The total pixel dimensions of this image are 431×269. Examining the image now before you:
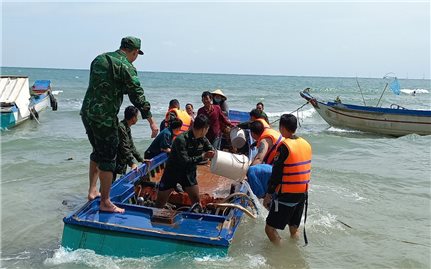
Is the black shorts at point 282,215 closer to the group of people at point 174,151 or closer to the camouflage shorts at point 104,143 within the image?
the group of people at point 174,151

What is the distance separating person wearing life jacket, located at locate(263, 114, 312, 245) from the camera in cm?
462

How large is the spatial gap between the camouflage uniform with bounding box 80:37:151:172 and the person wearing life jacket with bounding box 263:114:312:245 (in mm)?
1392

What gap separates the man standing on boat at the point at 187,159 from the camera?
16.3 feet

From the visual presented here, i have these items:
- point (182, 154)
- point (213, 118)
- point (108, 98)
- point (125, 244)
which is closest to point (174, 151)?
point (182, 154)

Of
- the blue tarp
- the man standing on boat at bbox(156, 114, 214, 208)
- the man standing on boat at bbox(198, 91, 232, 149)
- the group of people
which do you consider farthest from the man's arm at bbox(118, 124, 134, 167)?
the man standing on boat at bbox(198, 91, 232, 149)

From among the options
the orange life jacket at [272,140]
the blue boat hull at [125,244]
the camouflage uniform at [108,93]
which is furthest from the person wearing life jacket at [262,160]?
the camouflage uniform at [108,93]

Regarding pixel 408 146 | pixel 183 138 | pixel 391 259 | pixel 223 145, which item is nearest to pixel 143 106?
pixel 183 138

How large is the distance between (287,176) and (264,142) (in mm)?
1177

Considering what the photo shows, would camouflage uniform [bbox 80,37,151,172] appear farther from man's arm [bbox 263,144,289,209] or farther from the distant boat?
the distant boat

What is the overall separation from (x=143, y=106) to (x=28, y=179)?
19.4ft

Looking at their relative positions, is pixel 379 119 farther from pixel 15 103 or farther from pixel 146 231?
pixel 146 231

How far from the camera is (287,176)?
4.67 m

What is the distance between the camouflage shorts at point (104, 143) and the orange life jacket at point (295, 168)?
171 cm

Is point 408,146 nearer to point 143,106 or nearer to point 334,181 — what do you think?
point 334,181
